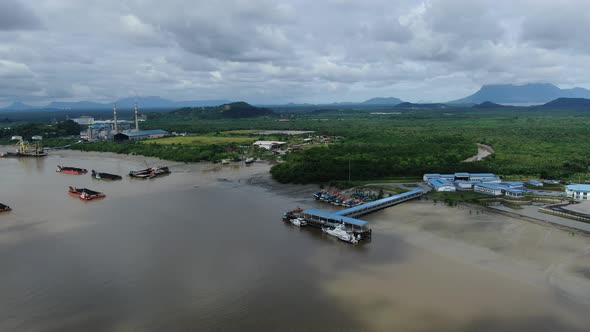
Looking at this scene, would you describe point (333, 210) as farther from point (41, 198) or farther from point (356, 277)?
point (41, 198)

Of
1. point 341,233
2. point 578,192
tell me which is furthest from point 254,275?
point 578,192

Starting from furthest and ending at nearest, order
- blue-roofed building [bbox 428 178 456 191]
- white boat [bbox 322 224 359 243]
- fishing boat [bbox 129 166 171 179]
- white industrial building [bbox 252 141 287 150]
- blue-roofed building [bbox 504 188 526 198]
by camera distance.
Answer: white industrial building [bbox 252 141 287 150] < fishing boat [bbox 129 166 171 179] < blue-roofed building [bbox 428 178 456 191] < blue-roofed building [bbox 504 188 526 198] < white boat [bbox 322 224 359 243]

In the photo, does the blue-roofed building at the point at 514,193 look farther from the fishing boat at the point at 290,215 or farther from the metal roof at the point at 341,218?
the fishing boat at the point at 290,215

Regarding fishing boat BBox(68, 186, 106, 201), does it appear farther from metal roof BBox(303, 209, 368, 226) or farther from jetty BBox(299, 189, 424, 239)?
metal roof BBox(303, 209, 368, 226)

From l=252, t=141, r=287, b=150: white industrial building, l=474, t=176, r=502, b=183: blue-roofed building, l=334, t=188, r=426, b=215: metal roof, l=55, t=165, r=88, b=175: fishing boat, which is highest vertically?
l=252, t=141, r=287, b=150: white industrial building

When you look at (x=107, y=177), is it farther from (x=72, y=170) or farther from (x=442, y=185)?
(x=442, y=185)

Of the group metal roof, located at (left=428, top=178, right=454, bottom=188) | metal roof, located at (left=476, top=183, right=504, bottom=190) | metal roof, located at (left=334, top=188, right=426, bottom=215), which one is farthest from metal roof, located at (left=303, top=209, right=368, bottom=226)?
metal roof, located at (left=476, top=183, right=504, bottom=190)

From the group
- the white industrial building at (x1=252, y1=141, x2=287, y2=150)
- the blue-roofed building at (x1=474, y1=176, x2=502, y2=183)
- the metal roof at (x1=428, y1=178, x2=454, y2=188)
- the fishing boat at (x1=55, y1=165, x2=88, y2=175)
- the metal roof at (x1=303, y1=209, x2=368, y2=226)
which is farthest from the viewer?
the white industrial building at (x1=252, y1=141, x2=287, y2=150)
